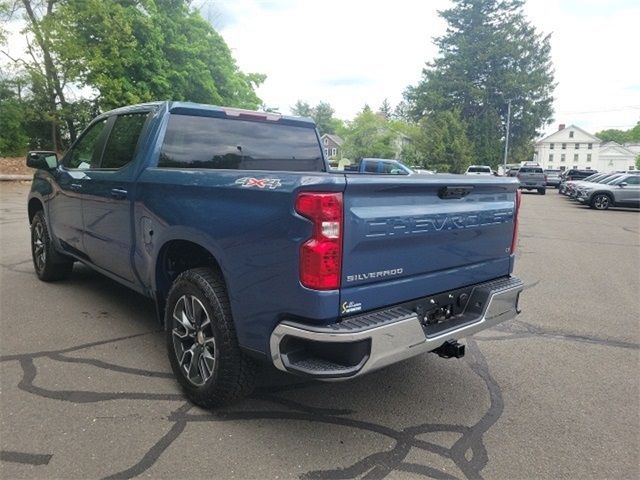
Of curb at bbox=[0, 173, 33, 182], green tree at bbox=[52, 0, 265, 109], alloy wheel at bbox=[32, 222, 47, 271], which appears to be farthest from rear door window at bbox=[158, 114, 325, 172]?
green tree at bbox=[52, 0, 265, 109]

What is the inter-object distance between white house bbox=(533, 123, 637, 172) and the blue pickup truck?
355 ft

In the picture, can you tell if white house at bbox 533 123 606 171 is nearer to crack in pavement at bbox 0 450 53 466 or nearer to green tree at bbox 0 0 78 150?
green tree at bbox 0 0 78 150

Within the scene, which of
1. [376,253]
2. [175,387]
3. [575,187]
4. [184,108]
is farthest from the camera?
[575,187]

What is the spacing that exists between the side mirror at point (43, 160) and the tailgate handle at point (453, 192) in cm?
437

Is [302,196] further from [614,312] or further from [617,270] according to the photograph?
[617,270]

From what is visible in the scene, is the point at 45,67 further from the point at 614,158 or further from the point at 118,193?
the point at 614,158

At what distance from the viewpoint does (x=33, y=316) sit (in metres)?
4.72

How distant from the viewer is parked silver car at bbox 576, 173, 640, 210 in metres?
20.9

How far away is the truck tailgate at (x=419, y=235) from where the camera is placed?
253cm

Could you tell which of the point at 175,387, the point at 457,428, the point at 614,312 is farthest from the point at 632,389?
the point at 175,387

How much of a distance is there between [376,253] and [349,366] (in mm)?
596

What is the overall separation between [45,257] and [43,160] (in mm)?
1126

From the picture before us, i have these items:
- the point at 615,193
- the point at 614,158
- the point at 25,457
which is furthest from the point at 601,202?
the point at 614,158

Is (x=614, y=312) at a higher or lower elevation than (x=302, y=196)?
lower
